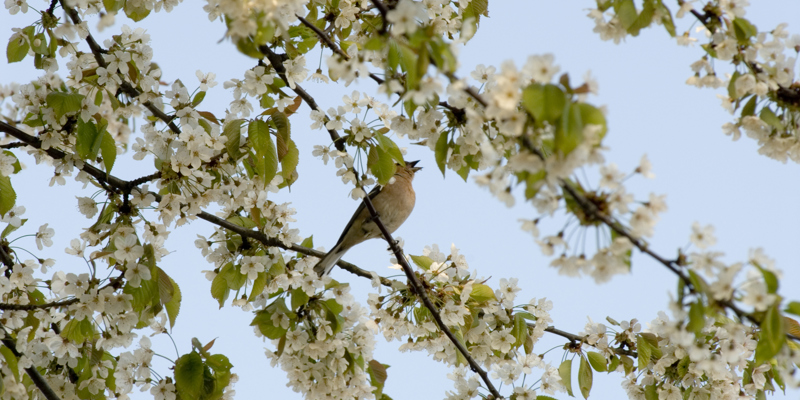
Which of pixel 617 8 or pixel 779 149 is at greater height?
pixel 617 8

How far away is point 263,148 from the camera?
4336mm

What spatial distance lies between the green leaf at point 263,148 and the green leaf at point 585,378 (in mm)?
2766

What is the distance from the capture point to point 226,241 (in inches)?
194

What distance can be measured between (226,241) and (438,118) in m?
1.82

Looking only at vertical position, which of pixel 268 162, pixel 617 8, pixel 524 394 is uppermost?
pixel 268 162

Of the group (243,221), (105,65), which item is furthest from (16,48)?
(243,221)

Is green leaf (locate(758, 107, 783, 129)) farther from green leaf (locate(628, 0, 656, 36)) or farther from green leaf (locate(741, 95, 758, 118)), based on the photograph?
green leaf (locate(628, 0, 656, 36))

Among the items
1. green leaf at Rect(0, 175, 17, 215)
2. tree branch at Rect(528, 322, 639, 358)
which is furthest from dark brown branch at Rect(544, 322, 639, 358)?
green leaf at Rect(0, 175, 17, 215)

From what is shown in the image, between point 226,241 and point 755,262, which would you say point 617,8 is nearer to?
point 755,262

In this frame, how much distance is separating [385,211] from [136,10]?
3.70 meters

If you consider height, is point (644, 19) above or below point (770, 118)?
above

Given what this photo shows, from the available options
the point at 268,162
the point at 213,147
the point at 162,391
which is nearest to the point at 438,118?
the point at 268,162

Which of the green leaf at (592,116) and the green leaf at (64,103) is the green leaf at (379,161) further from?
the green leaf at (592,116)

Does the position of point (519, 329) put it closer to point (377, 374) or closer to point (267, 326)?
point (377, 374)
